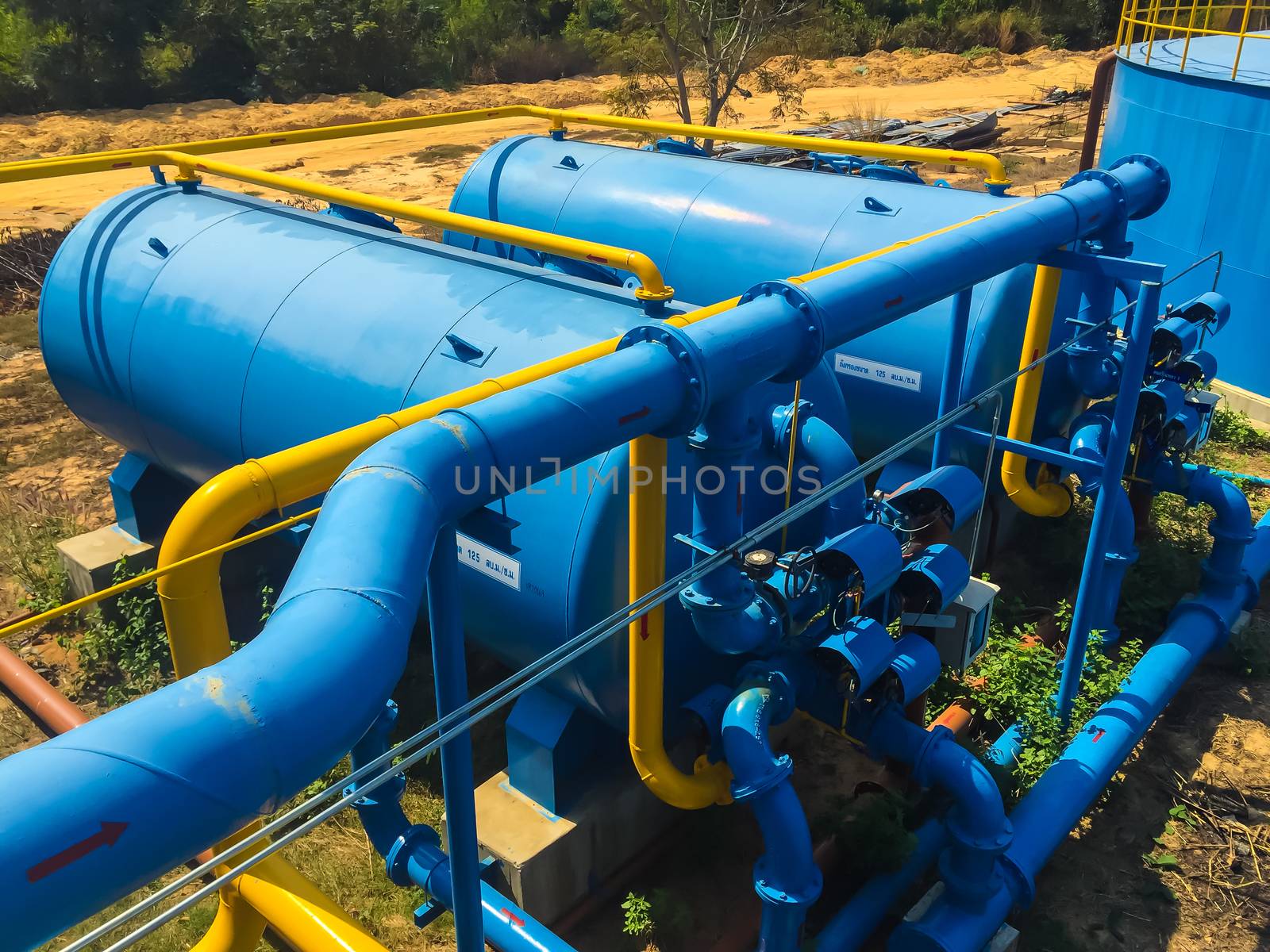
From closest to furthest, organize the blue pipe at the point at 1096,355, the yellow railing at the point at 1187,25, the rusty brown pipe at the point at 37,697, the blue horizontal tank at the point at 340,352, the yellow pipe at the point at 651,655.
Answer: the yellow pipe at the point at 651,655, the blue horizontal tank at the point at 340,352, the rusty brown pipe at the point at 37,697, the blue pipe at the point at 1096,355, the yellow railing at the point at 1187,25

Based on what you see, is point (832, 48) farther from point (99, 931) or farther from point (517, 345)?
point (99, 931)

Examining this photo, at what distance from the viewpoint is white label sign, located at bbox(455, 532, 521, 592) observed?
3949mm

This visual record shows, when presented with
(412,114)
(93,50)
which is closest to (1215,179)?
(412,114)

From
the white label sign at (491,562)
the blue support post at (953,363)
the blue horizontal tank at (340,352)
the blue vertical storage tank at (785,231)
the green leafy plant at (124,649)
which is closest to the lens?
the blue horizontal tank at (340,352)

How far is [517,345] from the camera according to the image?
13.9 ft

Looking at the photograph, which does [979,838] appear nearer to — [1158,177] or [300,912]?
[300,912]

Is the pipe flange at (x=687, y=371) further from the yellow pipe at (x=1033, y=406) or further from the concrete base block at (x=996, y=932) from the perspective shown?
the yellow pipe at (x=1033, y=406)

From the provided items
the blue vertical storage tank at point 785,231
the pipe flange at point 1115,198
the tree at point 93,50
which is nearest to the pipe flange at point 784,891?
the blue vertical storage tank at point 785,231

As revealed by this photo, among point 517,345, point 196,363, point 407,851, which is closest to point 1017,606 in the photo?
point 517,345

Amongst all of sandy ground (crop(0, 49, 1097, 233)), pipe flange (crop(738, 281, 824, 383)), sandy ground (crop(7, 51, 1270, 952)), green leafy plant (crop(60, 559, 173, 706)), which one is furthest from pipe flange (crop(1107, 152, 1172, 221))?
sandy ground (crop(0, 49, 1097, 233))

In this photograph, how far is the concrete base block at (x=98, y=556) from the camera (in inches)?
243

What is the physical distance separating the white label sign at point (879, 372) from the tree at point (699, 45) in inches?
407

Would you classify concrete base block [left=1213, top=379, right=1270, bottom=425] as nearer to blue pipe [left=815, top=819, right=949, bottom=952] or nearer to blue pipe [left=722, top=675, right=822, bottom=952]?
blue pipe [left=815, top=819, right=949, bottom=952]

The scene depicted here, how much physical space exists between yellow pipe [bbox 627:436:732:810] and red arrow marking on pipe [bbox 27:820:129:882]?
169 cm
